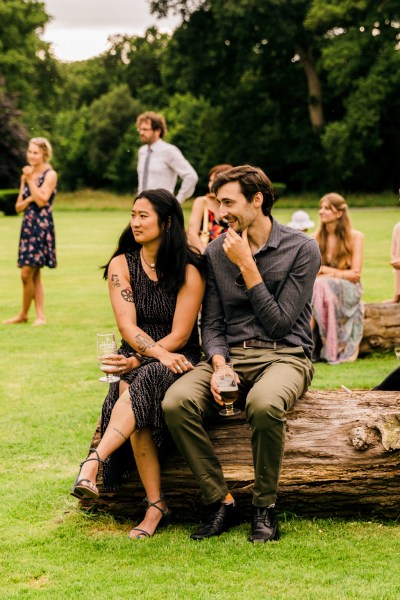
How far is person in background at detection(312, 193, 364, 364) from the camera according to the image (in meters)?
8.80

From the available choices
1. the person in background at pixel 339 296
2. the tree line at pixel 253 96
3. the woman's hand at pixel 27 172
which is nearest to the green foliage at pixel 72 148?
the tree line at pixel 253 96

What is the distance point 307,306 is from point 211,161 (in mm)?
54168

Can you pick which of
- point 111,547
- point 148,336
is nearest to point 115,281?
point 148,336

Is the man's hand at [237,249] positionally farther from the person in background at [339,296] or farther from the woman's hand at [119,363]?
the person in background at [339,296]

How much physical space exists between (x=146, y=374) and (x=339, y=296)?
15.4 feet

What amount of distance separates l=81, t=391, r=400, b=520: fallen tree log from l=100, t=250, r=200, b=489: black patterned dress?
0.51 ft

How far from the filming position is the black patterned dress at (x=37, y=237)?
10500 mm

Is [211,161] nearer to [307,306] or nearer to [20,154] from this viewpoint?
[20,154]

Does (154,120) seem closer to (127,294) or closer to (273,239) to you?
(127,294)

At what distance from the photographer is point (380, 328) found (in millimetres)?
8992

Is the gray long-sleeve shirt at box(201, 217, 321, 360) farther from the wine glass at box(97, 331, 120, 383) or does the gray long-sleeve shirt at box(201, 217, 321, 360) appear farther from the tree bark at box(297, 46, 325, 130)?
the tree bark at box(297, 46, 325, 130)

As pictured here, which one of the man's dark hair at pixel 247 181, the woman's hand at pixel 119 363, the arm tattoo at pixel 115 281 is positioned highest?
the man's dark hair at pixel 247 181

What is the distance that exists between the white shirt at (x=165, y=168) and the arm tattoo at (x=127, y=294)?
17.1 feet

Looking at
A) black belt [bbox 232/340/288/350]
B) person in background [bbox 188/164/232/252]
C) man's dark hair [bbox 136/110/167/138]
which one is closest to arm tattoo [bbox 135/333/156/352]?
black belt [bbox 232/340/288/350]
